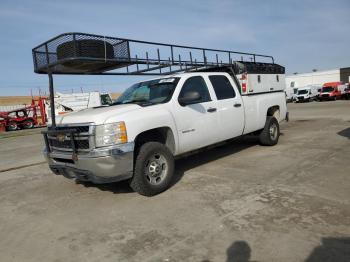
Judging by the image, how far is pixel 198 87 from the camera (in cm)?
665

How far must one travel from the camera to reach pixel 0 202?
19.5 feet

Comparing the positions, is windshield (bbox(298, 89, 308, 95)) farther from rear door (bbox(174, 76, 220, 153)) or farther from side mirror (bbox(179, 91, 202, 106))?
side mirror (bbox(179, 91, 202, 106))

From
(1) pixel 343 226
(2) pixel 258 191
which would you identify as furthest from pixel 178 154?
(1) pixel 343 226

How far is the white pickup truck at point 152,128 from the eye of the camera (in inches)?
195

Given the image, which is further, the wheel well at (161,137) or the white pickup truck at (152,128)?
the wheel well at (161,137)

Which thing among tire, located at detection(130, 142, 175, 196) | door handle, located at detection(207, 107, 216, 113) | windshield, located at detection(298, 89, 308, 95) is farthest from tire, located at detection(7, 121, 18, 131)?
windshield, located at detection(298, 89, 308, 95)

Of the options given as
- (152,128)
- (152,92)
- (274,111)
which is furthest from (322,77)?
(152,128)

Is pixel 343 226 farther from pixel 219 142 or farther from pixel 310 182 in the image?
pixel 219 142

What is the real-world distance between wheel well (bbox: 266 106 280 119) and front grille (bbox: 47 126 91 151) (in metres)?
5.44

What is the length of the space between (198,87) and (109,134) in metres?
2.38

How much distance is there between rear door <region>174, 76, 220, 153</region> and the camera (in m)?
5.99

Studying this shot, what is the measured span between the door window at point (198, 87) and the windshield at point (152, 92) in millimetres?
205

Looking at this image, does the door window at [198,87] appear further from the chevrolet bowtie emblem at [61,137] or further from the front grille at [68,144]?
the chevrolet bowtie emblem at [61,137]

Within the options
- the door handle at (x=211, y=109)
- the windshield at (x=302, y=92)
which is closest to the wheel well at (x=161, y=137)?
the door handle at (x=211, y=109)
